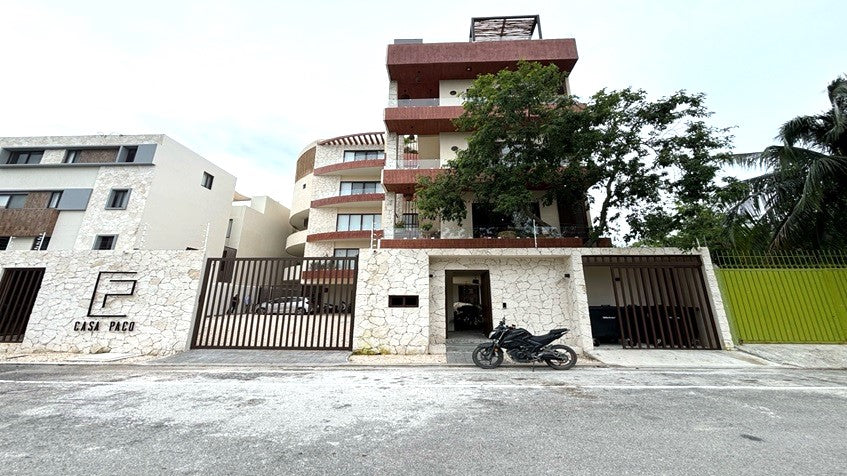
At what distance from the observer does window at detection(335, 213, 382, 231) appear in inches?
877

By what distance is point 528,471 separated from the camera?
2.59 meters

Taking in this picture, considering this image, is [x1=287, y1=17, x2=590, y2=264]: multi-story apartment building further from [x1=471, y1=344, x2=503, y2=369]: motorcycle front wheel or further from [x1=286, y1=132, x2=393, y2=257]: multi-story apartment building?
[x1=471, y1=344, x2=503, y2=369]: motorcycle front wheel

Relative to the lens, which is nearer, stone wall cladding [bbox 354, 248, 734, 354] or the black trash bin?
stone wall cladding [bbox 354, 248, 734, 354]

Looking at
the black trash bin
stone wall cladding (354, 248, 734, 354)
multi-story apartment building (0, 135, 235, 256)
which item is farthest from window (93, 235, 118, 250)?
the black trash bin

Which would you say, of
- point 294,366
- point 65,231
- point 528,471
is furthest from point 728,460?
point 65,231

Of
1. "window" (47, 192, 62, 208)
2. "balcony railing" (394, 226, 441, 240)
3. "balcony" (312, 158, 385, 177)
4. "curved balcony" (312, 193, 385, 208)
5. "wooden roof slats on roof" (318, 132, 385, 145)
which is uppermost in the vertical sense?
"wooden roof slats on roof" (318, 132, 385, 145)

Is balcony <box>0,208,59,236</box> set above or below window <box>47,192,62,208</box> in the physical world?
below

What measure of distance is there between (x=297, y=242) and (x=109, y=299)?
1502 cm

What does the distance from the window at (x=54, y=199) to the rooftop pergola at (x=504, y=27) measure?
83.6ft

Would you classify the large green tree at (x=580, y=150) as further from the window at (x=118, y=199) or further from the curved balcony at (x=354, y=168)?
the window at (x=118, y=199)

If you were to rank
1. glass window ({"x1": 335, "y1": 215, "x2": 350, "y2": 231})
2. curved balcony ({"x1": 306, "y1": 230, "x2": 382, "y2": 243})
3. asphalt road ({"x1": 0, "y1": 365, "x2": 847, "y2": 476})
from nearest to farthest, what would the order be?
asphalt road ({"x1": 0, "y1": 365, "x2": 847, "y2": 476})
curved balcony ({"x1": 306, "y1": 230, "x2": 382, "y2": 243})
glass window ({"x1": 335, "y1": 215, "x2": 350, "y2": 231})

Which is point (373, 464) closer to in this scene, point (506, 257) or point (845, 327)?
point (506, 257)

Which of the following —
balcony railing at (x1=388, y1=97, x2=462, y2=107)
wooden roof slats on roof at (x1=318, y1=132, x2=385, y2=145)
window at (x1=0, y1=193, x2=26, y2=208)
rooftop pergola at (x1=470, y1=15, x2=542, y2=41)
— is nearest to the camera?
balcony railing at (x1=388, y1=97, x2=462, y2=107)

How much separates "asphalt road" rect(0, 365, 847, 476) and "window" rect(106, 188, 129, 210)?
53.3 feet
